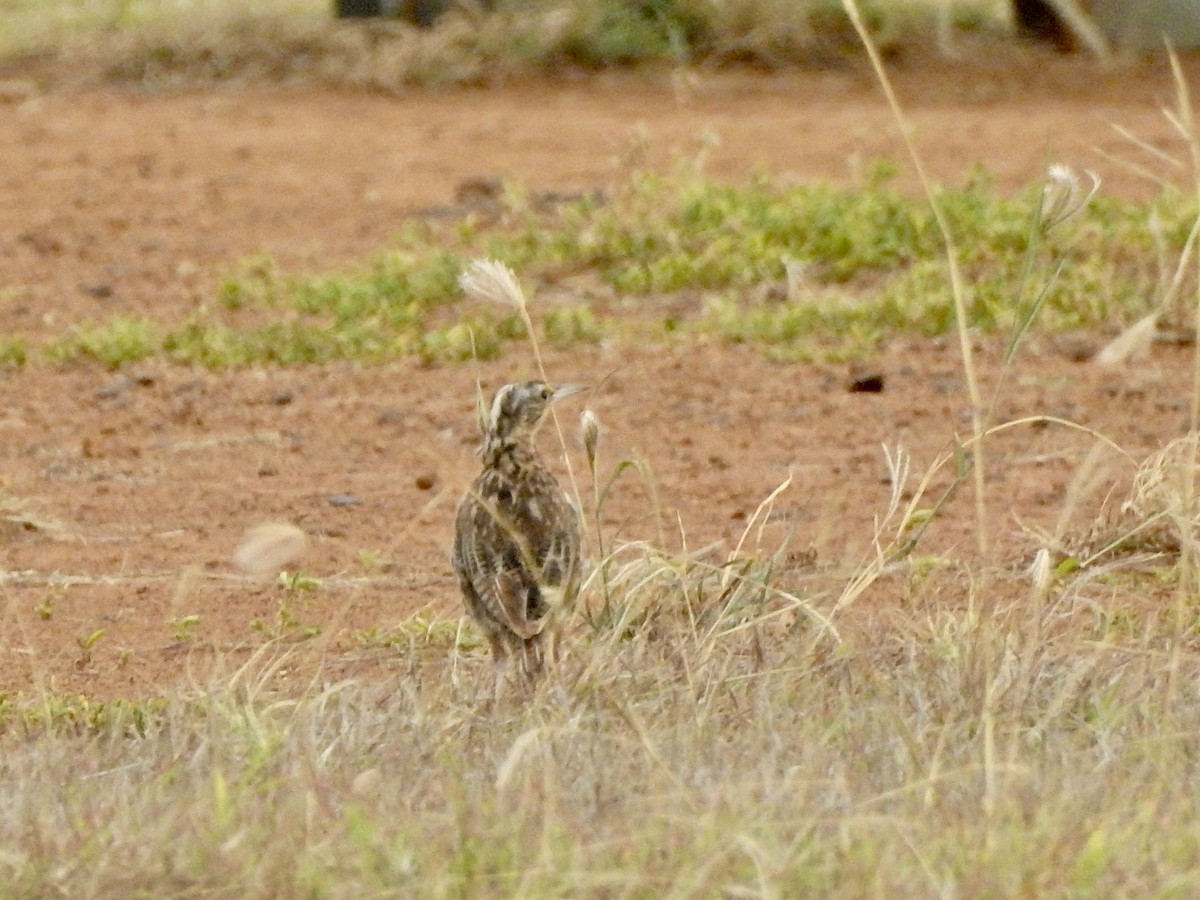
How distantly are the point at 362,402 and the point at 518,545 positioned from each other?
10.4 ft

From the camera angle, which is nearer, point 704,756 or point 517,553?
point 704,756

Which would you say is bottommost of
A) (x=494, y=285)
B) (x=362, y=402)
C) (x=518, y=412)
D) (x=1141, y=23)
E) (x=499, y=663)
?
(x=1141, y=23)

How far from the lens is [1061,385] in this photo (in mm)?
8336

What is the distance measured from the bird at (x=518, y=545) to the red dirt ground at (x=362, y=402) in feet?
0.73

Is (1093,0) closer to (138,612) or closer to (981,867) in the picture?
(138,612)

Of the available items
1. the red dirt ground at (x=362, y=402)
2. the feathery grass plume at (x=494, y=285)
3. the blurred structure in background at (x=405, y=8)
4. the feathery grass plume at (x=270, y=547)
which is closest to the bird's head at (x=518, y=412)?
the red dirt ground at (x=362, y=402)

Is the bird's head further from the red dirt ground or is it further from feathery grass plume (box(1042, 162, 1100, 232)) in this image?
feathery grass plume (box(1042, 162, 1100, 232))

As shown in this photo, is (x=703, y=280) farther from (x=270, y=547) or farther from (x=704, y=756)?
(x=270, y=547)

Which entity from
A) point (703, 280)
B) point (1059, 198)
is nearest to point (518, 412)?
point (1059, 198)

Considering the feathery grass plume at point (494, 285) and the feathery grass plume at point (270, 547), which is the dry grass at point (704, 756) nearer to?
the feathery grass plume at point (270, 547)

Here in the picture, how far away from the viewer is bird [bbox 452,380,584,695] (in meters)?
5.34

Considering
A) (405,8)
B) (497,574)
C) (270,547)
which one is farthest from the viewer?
(405,8)

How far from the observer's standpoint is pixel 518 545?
17.8ft

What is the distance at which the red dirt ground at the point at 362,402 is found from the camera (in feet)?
21.1
